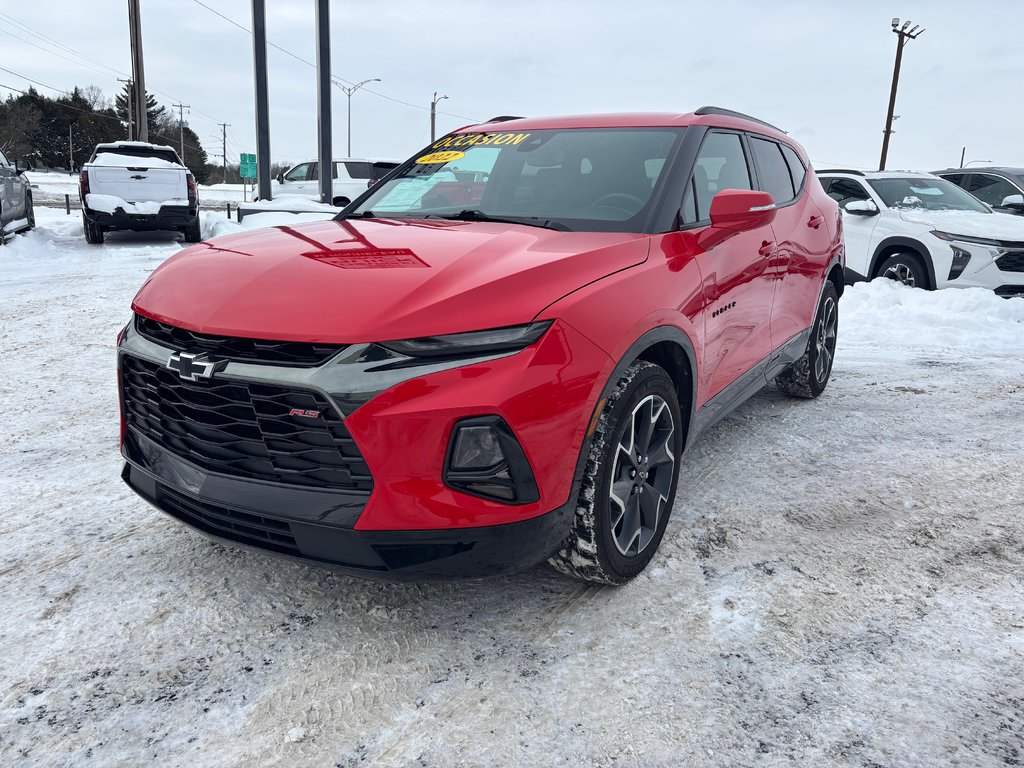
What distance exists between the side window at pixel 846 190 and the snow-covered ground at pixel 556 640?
6.73 meters

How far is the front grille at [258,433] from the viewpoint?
215 centimetres

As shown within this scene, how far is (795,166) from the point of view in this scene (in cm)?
499

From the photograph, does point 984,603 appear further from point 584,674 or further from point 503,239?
point 503,239

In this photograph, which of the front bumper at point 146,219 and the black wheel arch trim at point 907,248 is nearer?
the black wheel arch trim at point 907,248

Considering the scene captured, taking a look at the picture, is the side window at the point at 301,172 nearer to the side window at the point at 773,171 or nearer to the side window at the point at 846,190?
the side window at the point at 846,190

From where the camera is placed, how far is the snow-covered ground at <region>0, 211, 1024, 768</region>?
2029mm

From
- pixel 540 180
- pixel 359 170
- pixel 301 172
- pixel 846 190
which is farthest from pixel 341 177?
pixel 540 180

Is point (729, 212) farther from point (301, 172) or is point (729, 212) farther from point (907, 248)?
point (301, 172)

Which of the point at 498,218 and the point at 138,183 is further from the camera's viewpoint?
the point at 138,183

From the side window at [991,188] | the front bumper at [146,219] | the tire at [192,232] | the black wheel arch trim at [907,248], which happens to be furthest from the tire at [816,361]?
the tire at [192,232]

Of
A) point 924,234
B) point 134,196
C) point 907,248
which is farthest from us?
point 134,196

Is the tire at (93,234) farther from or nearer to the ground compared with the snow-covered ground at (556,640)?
farther from the ground

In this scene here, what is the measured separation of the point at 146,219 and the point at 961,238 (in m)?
11.9

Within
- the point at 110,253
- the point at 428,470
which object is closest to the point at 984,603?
the point at 428,470
